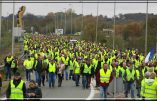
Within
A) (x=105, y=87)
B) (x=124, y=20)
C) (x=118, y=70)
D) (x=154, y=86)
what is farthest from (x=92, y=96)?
(x=124, y=20)

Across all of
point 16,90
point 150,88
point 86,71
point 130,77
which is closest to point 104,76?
point 130,77

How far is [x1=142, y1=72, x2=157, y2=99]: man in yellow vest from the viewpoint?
50.2ft

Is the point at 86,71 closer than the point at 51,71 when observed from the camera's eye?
Yes

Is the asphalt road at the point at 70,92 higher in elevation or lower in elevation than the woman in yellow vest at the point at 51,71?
lower

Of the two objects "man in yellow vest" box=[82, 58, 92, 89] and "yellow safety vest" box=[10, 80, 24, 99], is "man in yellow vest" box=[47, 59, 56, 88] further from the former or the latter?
"yellow safety vest" box=[10, 80, 24, 99]

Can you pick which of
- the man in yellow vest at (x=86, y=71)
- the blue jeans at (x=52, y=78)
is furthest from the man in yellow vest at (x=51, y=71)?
the man in yellow vest at (x=86, y=71)

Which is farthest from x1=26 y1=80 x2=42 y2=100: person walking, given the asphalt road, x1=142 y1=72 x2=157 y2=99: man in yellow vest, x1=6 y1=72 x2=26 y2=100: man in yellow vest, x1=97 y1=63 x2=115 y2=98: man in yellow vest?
the asphalt road

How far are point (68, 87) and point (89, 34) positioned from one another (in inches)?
2242

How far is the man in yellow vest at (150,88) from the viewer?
15.3m

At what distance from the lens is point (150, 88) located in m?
15.4

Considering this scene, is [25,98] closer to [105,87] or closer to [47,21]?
[105,87]

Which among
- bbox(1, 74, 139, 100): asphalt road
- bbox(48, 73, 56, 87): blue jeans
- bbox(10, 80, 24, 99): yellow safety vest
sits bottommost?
bbox(1, 74, 139, 100): asphalt road

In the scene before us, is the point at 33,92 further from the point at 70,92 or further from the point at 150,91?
the point at 70,92

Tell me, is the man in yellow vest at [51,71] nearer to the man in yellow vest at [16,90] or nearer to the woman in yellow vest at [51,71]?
the woman in yellow vest at [51,71]
